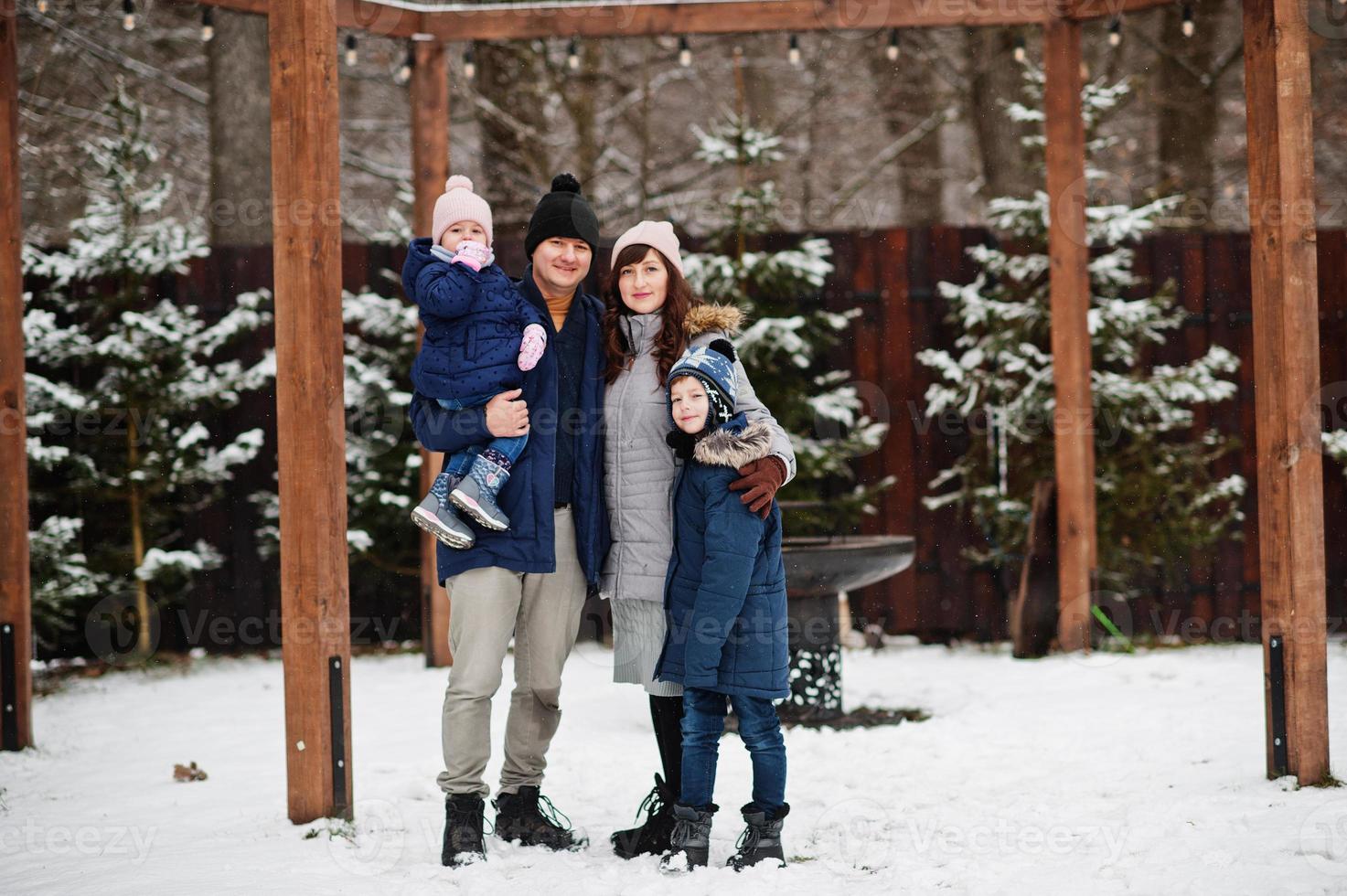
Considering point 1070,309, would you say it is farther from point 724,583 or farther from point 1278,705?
point 724,583

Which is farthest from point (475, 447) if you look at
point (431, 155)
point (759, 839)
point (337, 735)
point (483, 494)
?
point (431, 155)

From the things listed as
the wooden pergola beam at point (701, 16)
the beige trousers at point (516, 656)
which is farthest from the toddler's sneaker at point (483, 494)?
the wooden pergola beam at point (701, 16)

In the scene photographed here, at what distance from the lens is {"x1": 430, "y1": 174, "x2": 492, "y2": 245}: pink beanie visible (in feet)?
11.1

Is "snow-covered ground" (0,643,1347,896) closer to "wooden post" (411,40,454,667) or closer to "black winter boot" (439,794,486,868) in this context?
"black winter boot" (439,794,486,868)

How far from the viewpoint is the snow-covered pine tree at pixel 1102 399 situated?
6699 millimetres

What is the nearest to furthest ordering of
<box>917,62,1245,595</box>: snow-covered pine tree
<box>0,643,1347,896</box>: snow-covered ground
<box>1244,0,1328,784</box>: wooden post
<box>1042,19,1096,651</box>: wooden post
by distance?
<box>0,643,1347,896</box>: snow-covered ground
<box>1244,0,1328,784</box>: wooden post
<box>1042,19,1096,651</box>: wooden post
<box>917,62,1245,595</box>: snow-covered pine tree

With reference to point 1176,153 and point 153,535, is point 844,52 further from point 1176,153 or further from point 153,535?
point 153,535

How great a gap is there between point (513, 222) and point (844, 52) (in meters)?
5.17

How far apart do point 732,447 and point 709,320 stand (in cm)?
47

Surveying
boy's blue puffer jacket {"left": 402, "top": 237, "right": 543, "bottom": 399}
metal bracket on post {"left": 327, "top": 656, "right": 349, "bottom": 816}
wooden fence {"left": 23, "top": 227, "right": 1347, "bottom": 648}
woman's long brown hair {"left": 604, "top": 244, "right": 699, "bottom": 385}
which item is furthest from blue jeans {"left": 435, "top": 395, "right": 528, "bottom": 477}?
wooden fence {"left": 23, "top": 227, "right": 1347, "bottom": 648}

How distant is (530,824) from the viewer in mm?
3545

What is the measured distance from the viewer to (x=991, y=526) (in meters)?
7.04

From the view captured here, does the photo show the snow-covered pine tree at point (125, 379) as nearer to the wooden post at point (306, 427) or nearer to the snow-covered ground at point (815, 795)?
the snow-covered ground at point (815, 795)

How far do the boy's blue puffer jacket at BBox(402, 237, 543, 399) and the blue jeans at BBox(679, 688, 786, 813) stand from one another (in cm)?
103
